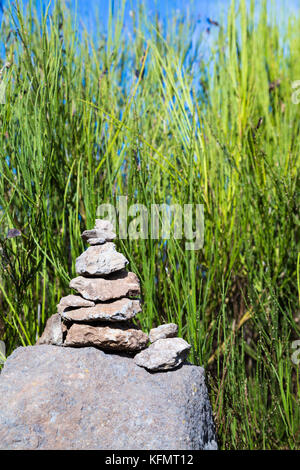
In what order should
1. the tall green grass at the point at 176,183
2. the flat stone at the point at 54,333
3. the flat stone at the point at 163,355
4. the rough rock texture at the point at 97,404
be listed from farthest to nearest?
the tall green grass at the point at 176,183 → the flat stone at the point at 54,333 → the flat stone at the point at 163,355 → the rough rock texture at the point at 97,404

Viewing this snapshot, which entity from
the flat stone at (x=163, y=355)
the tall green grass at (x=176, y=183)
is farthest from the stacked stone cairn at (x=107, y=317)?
the tall green grass at (x=176, y=183)

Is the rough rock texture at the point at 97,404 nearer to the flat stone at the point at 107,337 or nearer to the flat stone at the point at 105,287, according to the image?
the flat stone at the point at 107,337

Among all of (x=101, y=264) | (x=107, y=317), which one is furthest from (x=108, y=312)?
(x=101, y=264)

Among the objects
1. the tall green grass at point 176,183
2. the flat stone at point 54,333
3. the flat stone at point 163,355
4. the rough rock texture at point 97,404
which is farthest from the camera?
the tall green grass at point 176,183

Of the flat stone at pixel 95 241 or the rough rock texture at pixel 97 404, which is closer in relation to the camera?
the rough rock texture at pixel 97 404

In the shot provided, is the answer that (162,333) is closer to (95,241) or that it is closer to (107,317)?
(107,317)

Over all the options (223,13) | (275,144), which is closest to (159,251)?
(275,144)

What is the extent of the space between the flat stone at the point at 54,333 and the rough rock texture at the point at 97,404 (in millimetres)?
52

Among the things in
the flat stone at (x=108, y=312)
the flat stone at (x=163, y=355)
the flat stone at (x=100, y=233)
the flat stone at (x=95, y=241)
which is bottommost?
the flat stone at (x=163, y=355)

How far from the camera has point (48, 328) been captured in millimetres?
1305

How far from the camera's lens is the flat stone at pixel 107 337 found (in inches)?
47.0

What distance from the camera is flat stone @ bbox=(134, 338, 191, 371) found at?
117 centimetres

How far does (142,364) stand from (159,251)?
1.71ft
